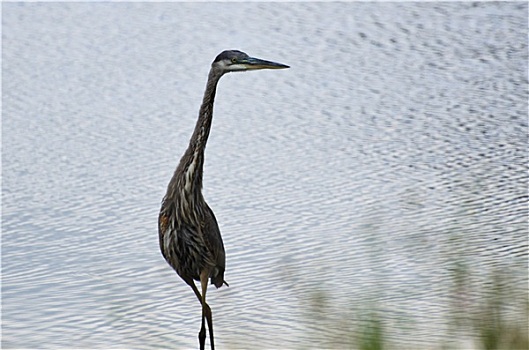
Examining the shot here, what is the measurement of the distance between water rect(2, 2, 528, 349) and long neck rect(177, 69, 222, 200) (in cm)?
67

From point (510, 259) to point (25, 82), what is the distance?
7.11 m

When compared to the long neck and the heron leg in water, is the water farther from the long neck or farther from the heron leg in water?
the long neck

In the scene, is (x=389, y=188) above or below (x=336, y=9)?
below

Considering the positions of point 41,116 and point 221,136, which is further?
point 41,116

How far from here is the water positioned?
6.35 meters

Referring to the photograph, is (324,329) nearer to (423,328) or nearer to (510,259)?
(423,328)

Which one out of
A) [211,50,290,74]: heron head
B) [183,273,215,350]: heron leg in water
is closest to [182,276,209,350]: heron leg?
[183,273,215,350]: heron leg in water

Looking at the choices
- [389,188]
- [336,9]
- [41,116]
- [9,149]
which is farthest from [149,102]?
[336,9]

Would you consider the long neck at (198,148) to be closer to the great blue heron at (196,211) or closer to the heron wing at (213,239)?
the great blue heron at (196,211)

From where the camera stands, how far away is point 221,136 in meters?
10.5

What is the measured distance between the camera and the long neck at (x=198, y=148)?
537 cm

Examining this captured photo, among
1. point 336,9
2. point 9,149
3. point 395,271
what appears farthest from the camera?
point 336,9

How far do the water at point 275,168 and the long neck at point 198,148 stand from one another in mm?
673

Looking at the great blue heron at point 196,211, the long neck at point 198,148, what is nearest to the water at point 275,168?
the great blue heron at point 196,211
